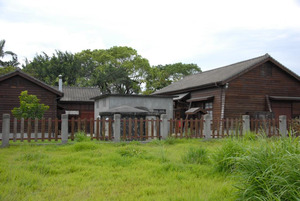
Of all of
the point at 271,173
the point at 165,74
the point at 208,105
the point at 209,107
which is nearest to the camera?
the point at 271,173

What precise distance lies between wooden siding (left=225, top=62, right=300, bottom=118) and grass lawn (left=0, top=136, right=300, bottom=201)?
13.4m

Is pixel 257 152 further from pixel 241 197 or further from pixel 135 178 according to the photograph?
pixel 135 178

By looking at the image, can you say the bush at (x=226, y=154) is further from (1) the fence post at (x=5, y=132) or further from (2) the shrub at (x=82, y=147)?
(1) the fence post at (x=5, y=132)

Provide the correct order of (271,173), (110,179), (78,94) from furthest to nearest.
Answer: (78,94), (110,179), (271,173)

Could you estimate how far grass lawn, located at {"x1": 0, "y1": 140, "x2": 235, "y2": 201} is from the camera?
4.79 m

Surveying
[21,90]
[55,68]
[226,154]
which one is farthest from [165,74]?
[226,154]

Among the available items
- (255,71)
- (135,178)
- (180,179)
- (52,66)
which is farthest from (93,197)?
(52,66)

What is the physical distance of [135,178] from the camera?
19.4 ft

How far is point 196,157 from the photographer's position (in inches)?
285

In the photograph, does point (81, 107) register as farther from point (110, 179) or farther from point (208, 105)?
point (110, 179)

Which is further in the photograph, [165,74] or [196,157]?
[165,74]

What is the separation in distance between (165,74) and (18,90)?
3259 centimetres

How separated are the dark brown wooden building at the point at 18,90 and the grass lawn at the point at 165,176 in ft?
47.1

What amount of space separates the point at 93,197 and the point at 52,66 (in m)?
40.9
